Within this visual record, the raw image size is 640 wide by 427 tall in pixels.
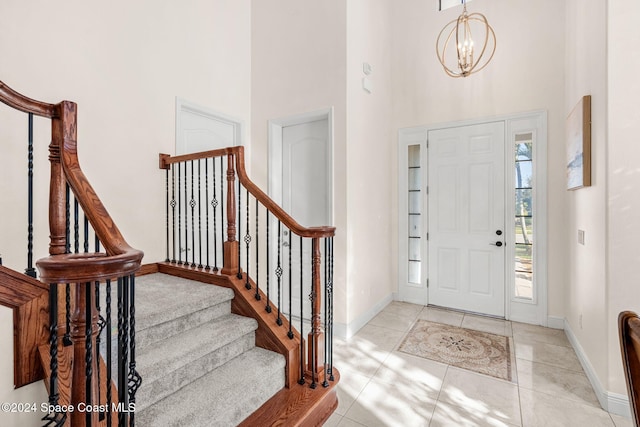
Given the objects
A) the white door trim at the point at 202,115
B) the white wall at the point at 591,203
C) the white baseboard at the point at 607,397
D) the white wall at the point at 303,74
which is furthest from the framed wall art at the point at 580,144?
the white door trim at the point at 202,115

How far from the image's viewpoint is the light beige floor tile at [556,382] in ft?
7.18

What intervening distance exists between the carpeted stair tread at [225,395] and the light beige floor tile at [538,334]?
2574 mm

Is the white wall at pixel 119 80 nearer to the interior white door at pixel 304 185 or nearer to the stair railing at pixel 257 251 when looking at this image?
the stair railing at pixel 257 251

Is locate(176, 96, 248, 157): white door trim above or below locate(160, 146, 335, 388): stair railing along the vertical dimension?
above

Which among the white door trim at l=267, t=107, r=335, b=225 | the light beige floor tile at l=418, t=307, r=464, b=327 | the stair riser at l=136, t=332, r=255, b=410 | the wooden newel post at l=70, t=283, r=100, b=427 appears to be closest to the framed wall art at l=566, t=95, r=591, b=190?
the light beige floor tile at l=418, t=307, r=464, b=327

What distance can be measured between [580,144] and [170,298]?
336 centimetres

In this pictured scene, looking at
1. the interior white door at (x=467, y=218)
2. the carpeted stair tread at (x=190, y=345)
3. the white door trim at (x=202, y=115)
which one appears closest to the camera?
the carpeted stair tread at (x=190, y=345)

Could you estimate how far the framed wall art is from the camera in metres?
2.38

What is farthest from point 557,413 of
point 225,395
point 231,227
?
point 231,227

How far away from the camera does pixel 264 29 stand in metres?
3.73

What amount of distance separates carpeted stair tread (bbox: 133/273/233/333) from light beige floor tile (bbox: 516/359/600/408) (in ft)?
7.88

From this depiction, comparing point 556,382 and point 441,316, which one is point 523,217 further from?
point 556,382

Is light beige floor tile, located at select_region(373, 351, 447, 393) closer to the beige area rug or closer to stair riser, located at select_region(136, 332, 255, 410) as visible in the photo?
the beige area rug

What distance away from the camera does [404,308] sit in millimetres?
4027
